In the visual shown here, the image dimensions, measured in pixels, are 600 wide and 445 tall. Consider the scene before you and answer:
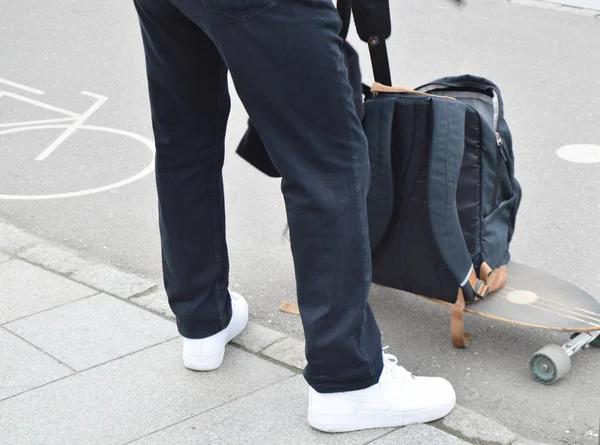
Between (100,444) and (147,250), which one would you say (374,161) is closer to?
(100,444)

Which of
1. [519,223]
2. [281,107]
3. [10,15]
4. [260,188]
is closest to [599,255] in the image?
[519,223]

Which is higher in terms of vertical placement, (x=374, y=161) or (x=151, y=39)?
(x=151, y=39)

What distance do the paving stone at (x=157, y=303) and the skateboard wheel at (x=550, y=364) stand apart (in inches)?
49.3

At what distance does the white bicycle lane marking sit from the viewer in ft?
16.6

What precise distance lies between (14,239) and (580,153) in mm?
2881

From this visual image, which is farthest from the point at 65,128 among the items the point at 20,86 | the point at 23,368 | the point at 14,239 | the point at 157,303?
the point at 23,368

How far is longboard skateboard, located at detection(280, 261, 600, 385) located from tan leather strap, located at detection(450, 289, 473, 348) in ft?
0.12

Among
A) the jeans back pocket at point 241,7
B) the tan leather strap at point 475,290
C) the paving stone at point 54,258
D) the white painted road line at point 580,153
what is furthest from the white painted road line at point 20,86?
the jeans back pocket at point 241,7

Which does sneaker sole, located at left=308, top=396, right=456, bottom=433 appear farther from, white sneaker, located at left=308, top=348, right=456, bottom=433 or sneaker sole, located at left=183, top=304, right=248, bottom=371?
sneaker sole, located at left=183, top=304, right=248, bottom=371

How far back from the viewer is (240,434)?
272 centimetres

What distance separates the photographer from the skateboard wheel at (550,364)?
9.93 ft

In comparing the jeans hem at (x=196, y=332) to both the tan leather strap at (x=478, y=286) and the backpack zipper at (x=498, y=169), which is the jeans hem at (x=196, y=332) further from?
the backpack zipper at (x=498, y=169)

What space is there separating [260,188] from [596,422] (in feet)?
8.30

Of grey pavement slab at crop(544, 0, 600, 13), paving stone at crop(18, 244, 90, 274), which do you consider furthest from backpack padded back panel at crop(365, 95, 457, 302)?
grey pavement slab at crop(544, 0, 600, 13)
